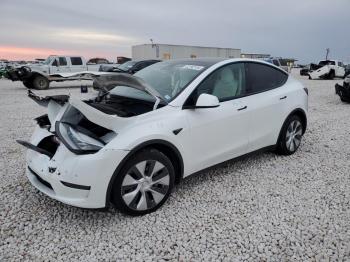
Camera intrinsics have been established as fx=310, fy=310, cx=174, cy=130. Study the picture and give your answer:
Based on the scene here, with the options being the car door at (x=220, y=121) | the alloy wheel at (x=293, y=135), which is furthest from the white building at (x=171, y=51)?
the car door at (x=220, y=121)

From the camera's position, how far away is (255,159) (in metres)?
4.68

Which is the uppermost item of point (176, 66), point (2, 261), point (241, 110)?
point (176, 66)

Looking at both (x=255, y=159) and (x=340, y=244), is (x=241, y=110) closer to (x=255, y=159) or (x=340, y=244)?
(x=255, y=159)

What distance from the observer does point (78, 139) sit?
9.03ft

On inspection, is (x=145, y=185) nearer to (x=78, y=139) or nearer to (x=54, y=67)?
(x=78, y=139)

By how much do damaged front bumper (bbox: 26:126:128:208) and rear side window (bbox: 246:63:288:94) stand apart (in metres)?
2.16

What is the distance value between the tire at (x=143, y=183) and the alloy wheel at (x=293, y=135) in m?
2.33

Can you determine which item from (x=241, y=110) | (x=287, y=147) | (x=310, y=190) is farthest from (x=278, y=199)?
(x=287, y=147)

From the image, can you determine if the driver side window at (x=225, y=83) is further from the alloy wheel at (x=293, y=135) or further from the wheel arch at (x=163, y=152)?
the alloy wheel at (x=293, y=135)

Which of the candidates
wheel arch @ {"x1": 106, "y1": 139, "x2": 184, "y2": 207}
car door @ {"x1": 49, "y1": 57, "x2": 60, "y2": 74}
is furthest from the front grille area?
car door @ {"x1": 49, "y1": 57, "x2": 60, "y2": 74}

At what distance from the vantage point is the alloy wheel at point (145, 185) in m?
2.88

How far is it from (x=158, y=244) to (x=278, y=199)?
1538 millimetres

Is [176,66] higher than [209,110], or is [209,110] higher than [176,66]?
[176,66]

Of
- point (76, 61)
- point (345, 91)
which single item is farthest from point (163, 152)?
point (76, 61)
